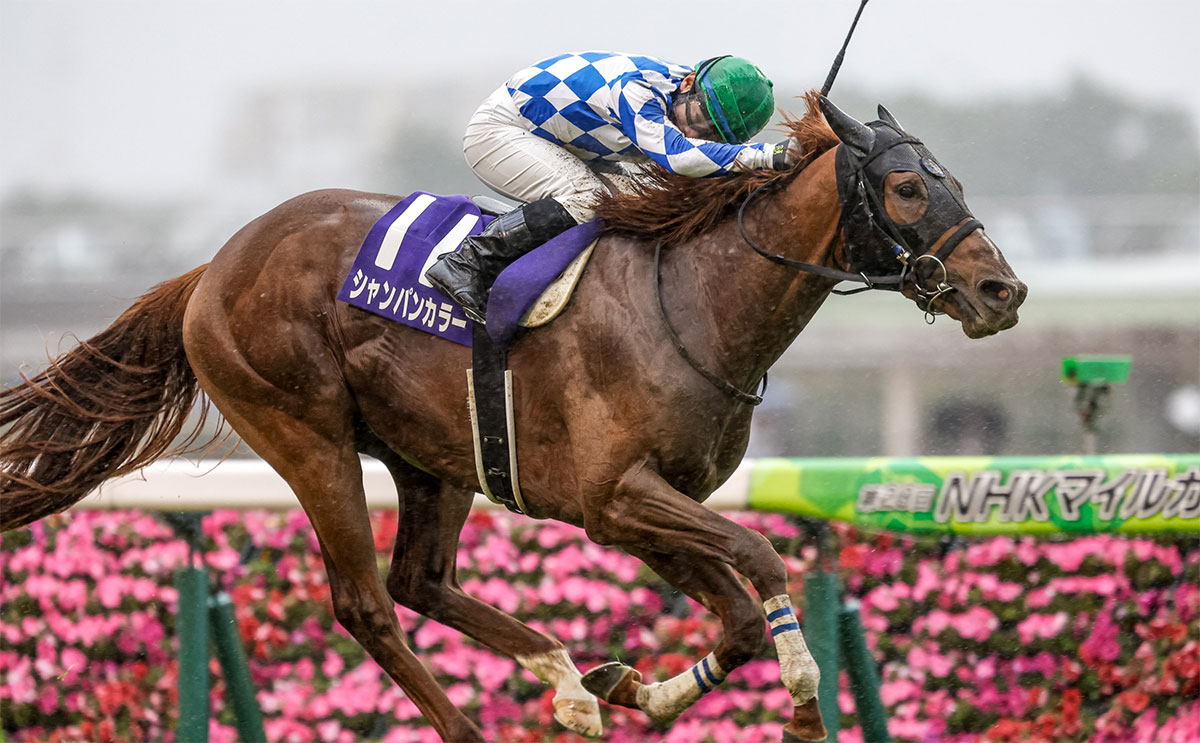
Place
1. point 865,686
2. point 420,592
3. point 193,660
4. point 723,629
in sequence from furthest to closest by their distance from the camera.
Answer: point 193,660 < point 865,686 < point 420,592 < point 723,629

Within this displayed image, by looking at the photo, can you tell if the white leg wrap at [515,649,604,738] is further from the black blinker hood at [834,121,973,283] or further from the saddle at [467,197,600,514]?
the black blinker hood at [834,121,973,283]

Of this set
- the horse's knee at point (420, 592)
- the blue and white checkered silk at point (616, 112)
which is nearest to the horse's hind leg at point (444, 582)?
the horse's knee at point (420, 592)

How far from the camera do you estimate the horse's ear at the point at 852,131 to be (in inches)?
107

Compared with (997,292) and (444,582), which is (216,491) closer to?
(444,582)

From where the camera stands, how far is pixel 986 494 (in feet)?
12.3

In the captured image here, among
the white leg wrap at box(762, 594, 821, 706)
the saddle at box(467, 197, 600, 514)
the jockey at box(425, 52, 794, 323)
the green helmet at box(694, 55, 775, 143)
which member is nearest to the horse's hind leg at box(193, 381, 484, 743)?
the saddle at box(467, 197, 600, 514)

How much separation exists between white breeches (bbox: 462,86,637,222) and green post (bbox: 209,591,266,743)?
1.61 metres

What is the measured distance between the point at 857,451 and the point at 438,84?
6.12 m

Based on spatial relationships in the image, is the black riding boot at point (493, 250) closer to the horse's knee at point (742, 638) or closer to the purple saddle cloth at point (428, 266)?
the purple saddle cloth at point (428, 266)

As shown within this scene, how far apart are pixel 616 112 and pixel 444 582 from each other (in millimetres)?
1317

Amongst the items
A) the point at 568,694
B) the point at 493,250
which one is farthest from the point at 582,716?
the point at 493,250

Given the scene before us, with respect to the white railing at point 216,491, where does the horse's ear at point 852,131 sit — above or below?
above

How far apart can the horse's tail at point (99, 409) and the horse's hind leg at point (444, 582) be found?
2.25ft

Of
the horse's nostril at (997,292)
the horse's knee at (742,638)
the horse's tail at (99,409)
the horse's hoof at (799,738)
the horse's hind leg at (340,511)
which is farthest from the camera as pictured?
the horse's tail at (99,409)
